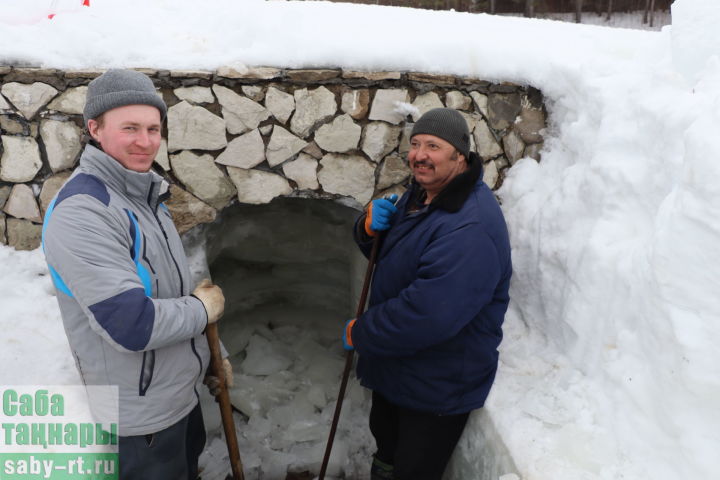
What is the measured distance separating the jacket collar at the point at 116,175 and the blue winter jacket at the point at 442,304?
114 centimetres

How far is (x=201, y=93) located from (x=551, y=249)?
7.40ft

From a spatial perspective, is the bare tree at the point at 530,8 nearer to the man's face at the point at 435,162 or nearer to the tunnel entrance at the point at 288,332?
the tunnel entrance at the point at 288,332

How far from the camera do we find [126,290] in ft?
5.22

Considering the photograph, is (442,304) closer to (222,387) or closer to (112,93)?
(222,387)

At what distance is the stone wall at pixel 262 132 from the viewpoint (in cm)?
280

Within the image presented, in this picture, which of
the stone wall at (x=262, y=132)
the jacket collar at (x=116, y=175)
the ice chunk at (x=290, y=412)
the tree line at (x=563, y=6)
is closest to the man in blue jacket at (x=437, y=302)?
the stone wall at (x=262, y=132)

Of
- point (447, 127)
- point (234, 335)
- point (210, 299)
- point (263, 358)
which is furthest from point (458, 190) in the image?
point (234, 335)

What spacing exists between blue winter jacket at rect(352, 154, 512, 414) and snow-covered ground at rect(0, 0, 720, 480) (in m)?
0.33

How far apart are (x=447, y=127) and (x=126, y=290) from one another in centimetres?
151

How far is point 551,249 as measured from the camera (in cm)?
256

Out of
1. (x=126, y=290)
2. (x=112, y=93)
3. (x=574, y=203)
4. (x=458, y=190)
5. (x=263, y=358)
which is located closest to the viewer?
(x=126, y=290)

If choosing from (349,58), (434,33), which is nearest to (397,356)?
(349,58)

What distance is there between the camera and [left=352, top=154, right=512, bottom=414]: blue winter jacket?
1.98 metres

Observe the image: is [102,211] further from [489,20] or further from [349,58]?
[489,20]
